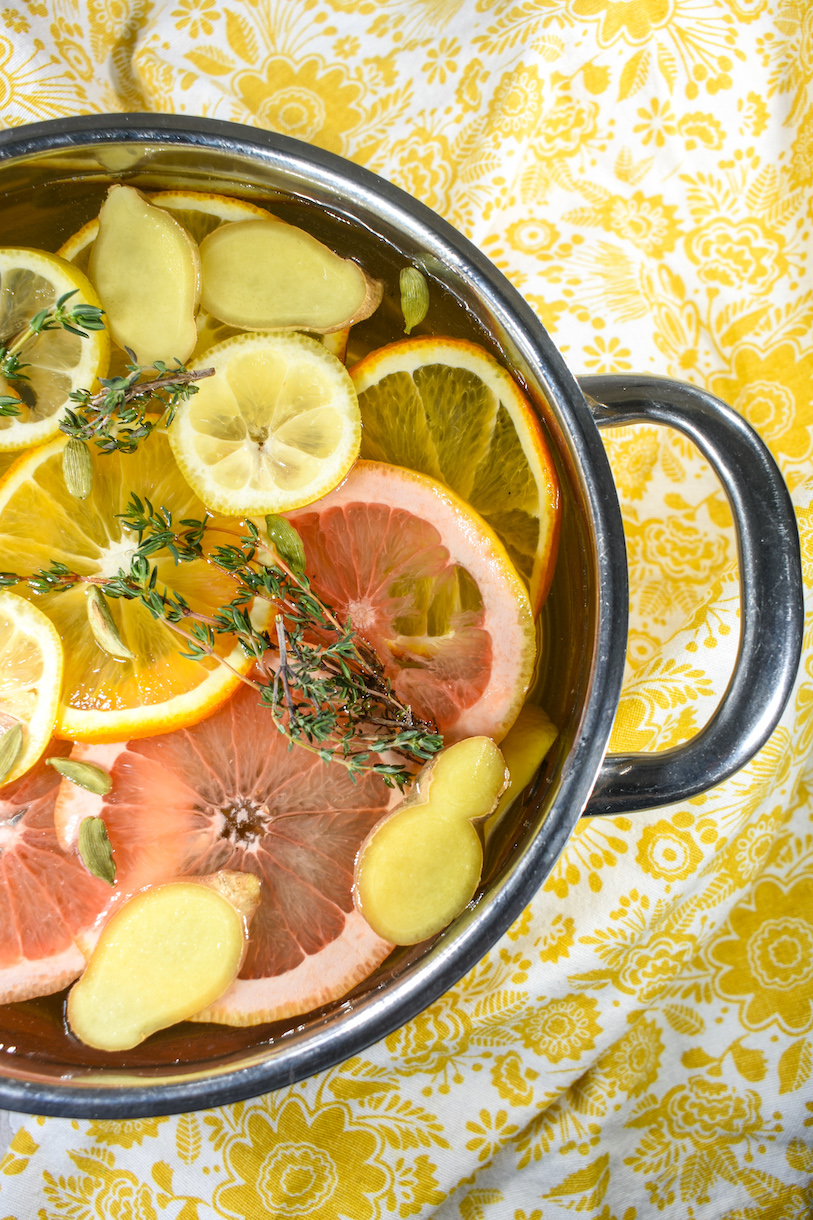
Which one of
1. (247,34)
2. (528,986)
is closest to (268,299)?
(247,34)

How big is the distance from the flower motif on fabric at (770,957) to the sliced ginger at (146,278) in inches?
45.0

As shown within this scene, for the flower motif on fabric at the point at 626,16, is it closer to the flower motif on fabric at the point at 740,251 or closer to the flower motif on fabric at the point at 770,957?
the flower motif on fabric at the point at 740,251

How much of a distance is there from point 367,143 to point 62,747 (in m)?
0.95

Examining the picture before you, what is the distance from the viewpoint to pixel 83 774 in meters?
0.96

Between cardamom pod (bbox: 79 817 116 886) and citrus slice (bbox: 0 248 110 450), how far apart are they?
438mm

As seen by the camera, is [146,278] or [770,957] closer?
[146,278]

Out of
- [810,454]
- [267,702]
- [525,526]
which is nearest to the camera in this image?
[267,702]

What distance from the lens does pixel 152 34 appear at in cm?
120

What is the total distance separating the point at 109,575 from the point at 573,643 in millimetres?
556

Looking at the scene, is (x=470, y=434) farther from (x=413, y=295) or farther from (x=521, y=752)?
(x=521, y=752)

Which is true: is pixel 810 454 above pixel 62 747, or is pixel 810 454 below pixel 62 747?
above

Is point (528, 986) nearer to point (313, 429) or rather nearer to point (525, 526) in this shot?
point (525, 526)

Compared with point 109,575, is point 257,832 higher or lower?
lower

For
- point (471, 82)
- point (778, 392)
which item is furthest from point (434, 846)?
point (471, 82)
